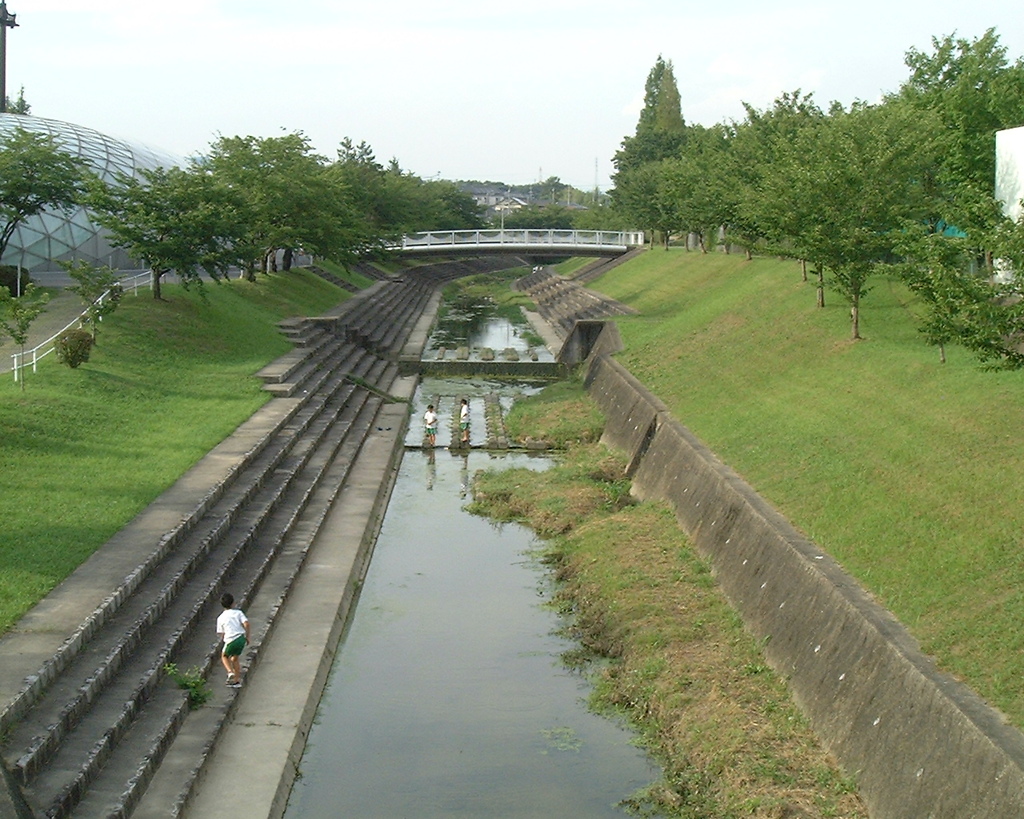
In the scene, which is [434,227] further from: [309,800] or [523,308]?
[309,800]

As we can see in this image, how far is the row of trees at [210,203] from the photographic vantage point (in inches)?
1436

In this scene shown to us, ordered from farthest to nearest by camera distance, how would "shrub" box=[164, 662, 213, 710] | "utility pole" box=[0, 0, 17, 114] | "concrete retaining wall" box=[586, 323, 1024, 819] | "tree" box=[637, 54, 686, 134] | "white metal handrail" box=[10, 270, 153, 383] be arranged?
"tree" box=[637, 54, 686, 134] → "utility pole" box=[0, 0, 17, 114] → "white metal handrail" box=[10, 270, 153, 383] → "shrub" box=[164, 662, 213, 710] → "concrete retaining wall" box=[586, 323, 1024, 819]

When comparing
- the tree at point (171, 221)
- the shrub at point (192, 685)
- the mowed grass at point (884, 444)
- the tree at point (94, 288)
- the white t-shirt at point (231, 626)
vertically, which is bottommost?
the shrub at point (192, 685)

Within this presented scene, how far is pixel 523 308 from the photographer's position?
256ft

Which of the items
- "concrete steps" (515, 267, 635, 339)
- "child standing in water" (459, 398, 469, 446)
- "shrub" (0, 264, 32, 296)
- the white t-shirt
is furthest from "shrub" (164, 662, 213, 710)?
"concrete steps" (515, 267, 635, 339)

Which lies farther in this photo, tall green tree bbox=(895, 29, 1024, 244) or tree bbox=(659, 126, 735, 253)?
tree bbox=(659, 126, 735, 253)

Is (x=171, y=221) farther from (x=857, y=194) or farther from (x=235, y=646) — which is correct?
(x=235, y=646)

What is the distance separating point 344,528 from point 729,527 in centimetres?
764

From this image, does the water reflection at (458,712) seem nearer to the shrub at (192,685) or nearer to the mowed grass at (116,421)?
the shrub at (192,685)

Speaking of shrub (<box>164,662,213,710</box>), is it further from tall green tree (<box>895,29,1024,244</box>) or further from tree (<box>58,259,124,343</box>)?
tall green tree (<box>895,29,1024,244</box>)

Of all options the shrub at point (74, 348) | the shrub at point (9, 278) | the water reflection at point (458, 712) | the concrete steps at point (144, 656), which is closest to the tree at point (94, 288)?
the shrub at point (74, 348)

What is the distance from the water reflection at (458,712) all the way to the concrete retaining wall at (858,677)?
2.37 meters

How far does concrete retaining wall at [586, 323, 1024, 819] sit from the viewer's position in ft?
34.3

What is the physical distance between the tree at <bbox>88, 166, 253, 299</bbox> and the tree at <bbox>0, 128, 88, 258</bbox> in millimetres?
2241
